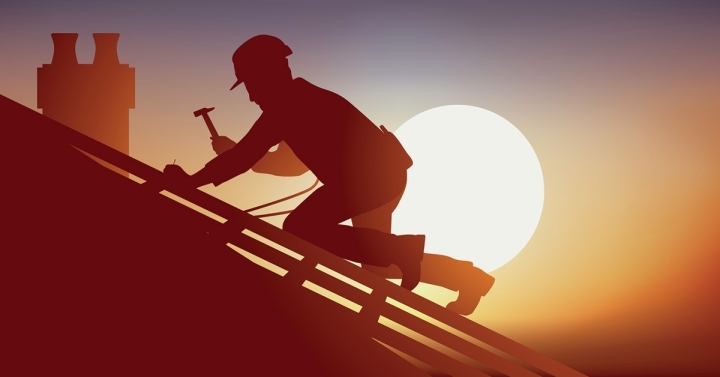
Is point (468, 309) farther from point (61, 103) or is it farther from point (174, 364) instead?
point (61, 103)

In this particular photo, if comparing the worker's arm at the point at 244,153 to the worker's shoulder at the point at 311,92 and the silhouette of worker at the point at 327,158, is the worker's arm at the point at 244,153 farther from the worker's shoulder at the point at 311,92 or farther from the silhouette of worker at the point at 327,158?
the worker's shoulder at the point at 311,92

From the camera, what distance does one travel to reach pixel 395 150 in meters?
7.20

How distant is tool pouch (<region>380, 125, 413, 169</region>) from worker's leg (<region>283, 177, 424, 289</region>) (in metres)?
0.40

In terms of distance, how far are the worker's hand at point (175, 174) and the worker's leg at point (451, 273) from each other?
176cm

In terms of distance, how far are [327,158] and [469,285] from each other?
1708mm

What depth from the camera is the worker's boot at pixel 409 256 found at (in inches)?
273

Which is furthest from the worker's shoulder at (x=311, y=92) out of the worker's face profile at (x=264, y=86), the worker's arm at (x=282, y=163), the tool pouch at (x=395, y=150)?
the worker's arm at (x=282, y=163)

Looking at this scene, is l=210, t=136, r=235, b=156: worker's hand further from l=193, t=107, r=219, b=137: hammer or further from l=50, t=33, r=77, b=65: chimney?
l=50, t=33, r=77, b=65: chimney

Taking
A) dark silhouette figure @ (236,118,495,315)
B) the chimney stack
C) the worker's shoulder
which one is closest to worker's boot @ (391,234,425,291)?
dark silhouette figure @ (236,118,495,315)

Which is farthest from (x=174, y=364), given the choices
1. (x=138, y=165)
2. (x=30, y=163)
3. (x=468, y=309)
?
(x=468, y=309)

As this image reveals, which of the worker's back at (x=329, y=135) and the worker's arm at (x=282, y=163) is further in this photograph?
the worker's arm at (x=282, y=163)

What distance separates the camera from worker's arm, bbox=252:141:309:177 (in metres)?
7.84

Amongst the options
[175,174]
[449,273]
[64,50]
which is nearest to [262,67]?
[175,174]

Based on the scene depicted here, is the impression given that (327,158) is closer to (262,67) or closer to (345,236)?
(345,236)
